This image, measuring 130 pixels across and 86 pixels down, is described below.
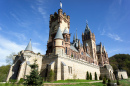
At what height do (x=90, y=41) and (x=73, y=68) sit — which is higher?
(x=90, y=41)

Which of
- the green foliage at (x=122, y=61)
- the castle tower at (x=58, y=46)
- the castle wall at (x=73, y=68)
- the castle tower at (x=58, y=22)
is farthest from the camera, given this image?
the green foliage at (x=122, y=61)

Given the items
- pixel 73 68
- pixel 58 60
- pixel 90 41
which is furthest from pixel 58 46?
pixel 90 41

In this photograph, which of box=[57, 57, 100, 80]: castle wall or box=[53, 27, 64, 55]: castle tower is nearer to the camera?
box=[57, 57, 100, 80]: castle wall

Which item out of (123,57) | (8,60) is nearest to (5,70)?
(8,60)

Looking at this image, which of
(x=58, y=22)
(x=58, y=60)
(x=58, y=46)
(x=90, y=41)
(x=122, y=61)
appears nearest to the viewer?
(x=58, y=60)

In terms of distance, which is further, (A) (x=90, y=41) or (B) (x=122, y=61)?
(B) (x=122, y=61)

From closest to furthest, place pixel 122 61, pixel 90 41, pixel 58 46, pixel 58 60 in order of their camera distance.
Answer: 1. pixel 58 60
2. pixel 58 46
3. pixel 90 41
4. pixel 122 61

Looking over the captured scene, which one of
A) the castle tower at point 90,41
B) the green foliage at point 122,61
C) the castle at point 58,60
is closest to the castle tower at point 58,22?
the castle at point 58,60

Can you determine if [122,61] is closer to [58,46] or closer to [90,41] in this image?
[90,41]

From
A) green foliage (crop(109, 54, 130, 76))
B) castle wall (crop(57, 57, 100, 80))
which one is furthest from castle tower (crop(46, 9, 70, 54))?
green foliage (crop(109, 54, 130, 76))

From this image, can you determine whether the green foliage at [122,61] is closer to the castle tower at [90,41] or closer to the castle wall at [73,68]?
the castle tower at [90,41]

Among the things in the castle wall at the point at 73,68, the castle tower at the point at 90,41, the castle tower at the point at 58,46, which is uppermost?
the castle tower at the point at 90,41

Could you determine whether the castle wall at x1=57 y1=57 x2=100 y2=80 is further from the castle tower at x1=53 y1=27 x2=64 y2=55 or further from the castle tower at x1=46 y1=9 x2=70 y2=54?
the castle tower at x1=46 y1=9 x2=70 y2=54

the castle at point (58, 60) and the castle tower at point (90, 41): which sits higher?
the castle tower at point (90, 41)
